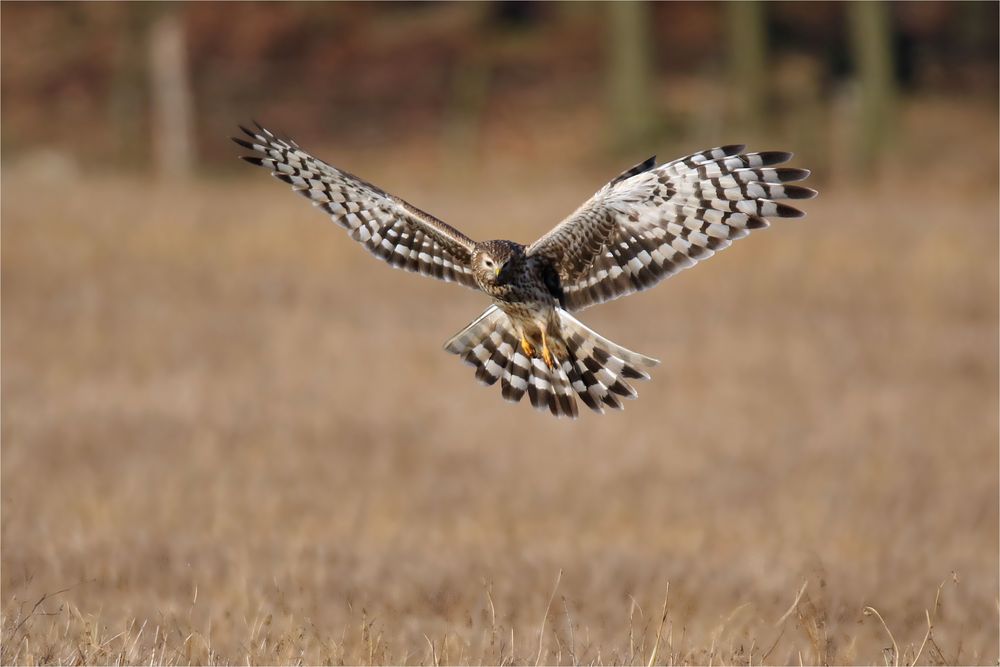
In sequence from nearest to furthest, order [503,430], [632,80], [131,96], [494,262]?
[494,262], [503,430], [632,80], [131,96]

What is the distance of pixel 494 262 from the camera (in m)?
5.41

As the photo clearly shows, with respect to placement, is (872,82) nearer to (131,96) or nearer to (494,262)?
(131,96)

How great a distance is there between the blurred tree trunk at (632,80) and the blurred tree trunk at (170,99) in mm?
8069

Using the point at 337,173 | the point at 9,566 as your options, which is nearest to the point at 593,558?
the point at 9,566

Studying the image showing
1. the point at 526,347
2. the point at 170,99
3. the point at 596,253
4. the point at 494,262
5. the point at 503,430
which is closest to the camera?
the point at 494,262

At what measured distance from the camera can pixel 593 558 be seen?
368 inches

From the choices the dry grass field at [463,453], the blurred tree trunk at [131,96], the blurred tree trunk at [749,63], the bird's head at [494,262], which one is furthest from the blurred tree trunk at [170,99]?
the bird's head at [494,262]

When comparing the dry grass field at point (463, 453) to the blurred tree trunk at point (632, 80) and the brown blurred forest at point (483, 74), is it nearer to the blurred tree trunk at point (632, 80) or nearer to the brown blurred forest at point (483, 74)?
the blurred tree trunk at point (632, 80)

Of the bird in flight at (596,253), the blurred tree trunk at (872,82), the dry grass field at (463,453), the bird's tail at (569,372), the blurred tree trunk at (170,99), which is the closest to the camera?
the bird in flight at (596,253)

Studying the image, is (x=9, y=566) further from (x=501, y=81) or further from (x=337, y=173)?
(x=501, y=81)

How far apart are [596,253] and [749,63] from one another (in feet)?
68.5

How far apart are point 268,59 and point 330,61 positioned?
1.58m

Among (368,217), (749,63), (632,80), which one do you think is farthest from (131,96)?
(368,217)

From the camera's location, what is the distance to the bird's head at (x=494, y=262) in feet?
17.7
